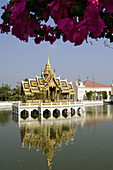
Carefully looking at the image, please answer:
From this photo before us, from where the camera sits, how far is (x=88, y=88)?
212 feet

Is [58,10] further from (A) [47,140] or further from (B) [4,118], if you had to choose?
(B) [4,118]

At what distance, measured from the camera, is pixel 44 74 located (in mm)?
30922

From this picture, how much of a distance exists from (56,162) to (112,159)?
2771mm

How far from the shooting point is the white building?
62.8 m

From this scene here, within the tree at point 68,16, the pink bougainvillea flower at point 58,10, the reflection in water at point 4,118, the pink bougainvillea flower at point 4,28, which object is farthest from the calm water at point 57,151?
the pink bougainvillea flower at point 58,10

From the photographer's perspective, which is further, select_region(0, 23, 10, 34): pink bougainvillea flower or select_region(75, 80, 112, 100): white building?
select_region(75, 80, 112, 100): white building

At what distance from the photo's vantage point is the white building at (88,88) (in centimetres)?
6275

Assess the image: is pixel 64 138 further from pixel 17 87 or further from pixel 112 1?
pixel 17 87

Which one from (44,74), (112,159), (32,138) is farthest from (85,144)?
(44,74)

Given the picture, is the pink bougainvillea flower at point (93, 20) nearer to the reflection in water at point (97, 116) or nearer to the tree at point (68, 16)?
the tree at point (68, 16)

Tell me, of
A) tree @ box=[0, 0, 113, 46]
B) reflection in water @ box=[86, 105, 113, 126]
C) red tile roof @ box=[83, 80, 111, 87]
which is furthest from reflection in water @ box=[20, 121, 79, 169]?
red tile roof @ box=[83, 80, 111, 87]

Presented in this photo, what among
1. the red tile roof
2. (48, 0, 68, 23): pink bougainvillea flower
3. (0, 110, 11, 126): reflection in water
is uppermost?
the red tile roof

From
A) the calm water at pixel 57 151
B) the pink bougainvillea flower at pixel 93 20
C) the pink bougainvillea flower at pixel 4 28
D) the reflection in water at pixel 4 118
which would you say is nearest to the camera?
the pink bougainvillea flower at pixel 93 20

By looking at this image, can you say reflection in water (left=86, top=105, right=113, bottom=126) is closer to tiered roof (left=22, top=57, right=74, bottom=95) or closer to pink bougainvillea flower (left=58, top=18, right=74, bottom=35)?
tiered roof (left=22, top=57, right=74, bottom=95)
